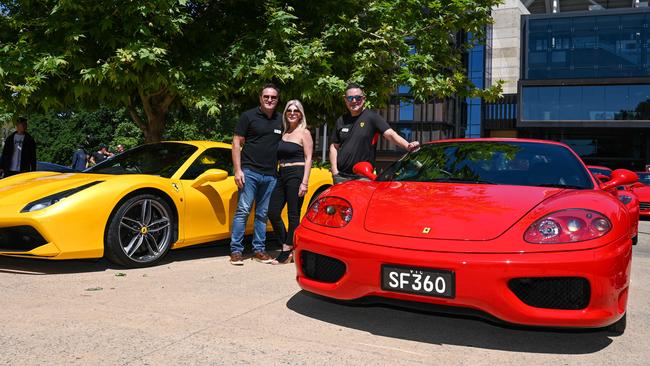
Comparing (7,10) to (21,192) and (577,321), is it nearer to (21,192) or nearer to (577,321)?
(21,192)

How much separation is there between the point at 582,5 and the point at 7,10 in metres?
61.1

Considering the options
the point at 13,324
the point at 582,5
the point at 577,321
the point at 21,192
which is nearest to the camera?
the point at 577,321

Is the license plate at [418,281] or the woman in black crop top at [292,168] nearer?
the license plate at [418,281]

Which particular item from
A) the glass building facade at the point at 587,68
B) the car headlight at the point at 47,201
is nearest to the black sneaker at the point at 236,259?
the car headlight at the point at 47,201

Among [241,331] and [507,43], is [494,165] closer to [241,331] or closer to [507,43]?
[241,331]

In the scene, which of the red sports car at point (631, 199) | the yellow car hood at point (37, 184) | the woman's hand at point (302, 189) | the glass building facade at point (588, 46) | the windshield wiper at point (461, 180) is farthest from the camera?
the glass building facade at point (588, 46)

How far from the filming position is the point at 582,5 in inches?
2318

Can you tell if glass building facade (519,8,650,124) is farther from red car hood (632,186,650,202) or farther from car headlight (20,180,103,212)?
car headlight (20,180,103,212)

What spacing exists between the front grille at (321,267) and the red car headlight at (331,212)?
221 mm

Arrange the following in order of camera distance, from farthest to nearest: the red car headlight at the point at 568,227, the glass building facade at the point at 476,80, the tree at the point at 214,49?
the glass building facade at the point at 476,80
the tree at the point at 214,49
the red car headlight at the point at 568,227

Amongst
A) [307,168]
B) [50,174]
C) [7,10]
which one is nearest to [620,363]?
[307,168]

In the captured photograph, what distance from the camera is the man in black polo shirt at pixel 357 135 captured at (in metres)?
5.34

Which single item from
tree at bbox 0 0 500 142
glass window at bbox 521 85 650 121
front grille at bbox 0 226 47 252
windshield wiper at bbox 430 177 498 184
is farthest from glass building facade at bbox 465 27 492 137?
front grille at bbox 0 226 47 252

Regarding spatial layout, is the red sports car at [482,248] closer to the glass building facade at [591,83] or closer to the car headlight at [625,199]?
the car headlight at [625,199]
